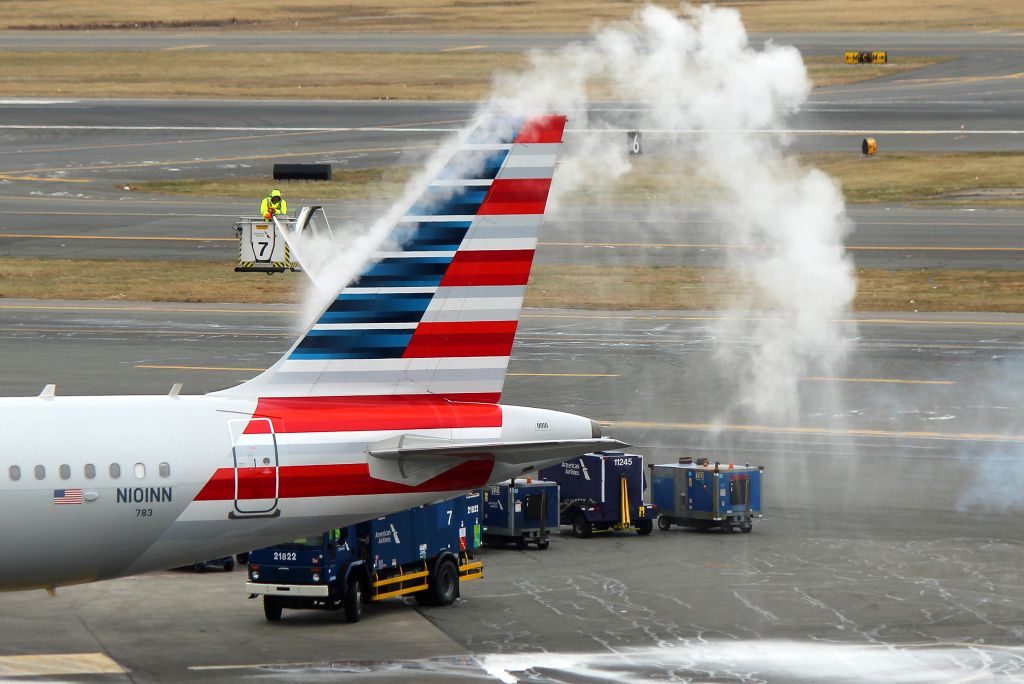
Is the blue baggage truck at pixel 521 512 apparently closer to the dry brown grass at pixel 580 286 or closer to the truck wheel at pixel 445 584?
the truck wheel at pixel 445 584

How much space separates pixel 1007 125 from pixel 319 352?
90878 millimetres

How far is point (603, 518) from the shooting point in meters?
36.2

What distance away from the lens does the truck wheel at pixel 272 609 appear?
28875mm

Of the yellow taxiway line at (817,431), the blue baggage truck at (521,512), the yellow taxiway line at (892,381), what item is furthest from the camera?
the yellow taxiway line at (892,381)

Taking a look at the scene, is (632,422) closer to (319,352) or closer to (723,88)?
(723,88)

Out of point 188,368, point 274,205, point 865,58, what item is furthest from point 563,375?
point 865,58

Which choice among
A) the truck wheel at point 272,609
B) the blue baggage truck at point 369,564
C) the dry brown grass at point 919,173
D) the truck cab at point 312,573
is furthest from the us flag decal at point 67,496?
the dry brown grass at point 919,173

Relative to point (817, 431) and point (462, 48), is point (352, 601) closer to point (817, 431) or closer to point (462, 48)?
point (817, 431)

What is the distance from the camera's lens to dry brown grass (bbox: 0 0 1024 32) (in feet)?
543

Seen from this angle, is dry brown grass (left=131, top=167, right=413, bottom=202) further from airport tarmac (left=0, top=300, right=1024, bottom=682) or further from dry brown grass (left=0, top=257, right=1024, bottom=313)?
airport tarmac (left=0, top=300, right=1024, bottom=682)

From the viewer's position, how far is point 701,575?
1282 inches

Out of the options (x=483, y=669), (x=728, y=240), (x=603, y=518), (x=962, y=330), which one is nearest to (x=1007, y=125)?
(x=728, y=240)

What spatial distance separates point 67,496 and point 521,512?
46.1 feet

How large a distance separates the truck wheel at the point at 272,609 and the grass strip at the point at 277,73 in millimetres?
95324
